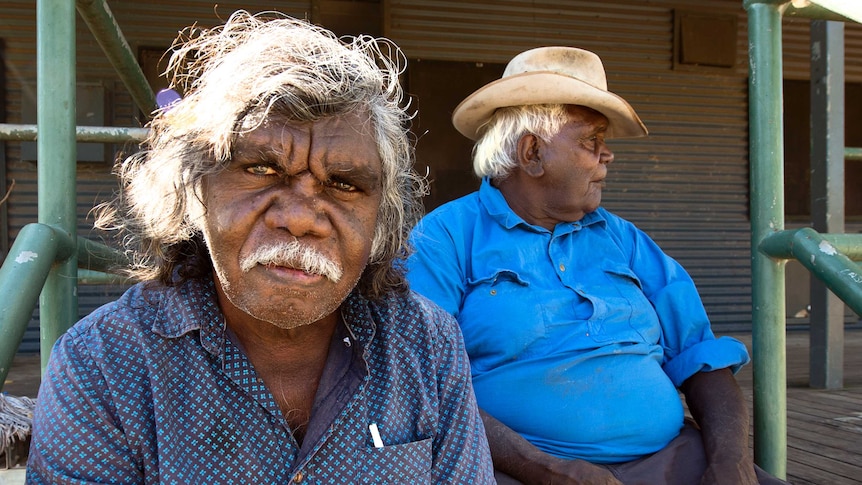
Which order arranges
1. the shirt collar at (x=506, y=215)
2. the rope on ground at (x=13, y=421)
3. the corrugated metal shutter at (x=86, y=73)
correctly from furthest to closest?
the corrugated metal shutter at (x=86, y=73)
the shirt collar at (x=506, y=215)
the rope on ground at (x=13, y=421)

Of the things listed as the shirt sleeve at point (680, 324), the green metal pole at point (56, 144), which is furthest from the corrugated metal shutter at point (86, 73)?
the shirt sleeve at point (680, 324)

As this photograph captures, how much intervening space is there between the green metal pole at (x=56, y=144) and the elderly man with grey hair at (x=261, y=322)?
0.17 metres

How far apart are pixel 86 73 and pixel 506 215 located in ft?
14.0

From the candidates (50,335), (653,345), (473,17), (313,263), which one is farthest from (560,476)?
(473,17)

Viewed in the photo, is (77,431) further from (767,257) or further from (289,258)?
(767,257)

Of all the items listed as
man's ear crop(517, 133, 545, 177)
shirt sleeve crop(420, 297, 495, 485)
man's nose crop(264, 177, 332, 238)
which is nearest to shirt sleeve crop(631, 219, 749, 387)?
man's ear crop(517, 133, 545, 177)

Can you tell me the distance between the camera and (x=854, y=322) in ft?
21.8

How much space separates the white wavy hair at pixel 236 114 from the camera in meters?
1.22

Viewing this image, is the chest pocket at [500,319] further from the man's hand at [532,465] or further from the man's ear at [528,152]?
the man's ear at [528,152]

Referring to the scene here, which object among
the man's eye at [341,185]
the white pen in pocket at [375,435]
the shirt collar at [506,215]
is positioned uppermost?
Result: the man's eye at [341,185]

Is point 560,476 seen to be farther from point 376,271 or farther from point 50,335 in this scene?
point 50,335

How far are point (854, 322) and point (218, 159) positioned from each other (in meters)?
6.95

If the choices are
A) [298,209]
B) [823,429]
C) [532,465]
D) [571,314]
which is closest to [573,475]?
[532,465]

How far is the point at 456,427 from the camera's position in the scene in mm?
1360
